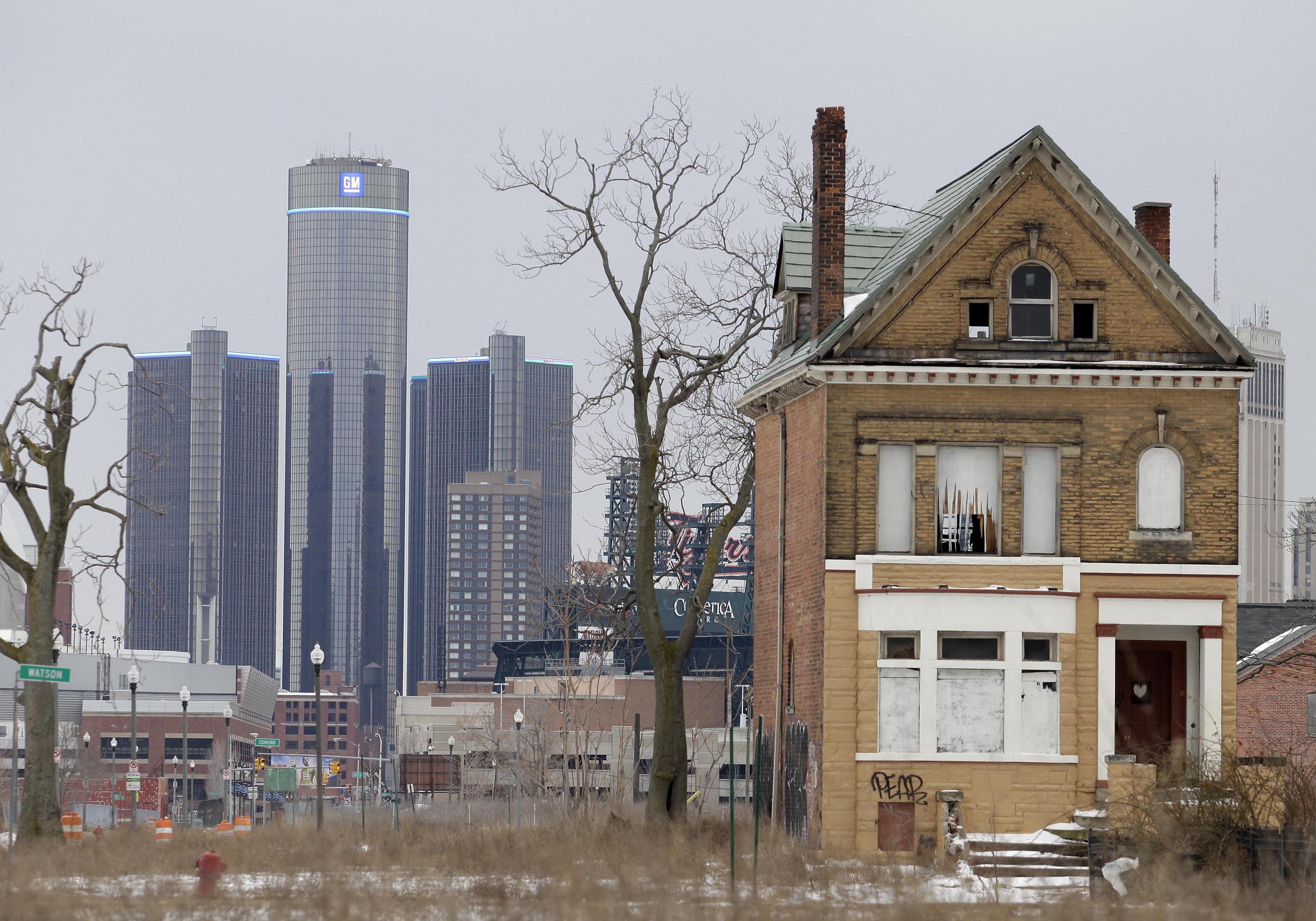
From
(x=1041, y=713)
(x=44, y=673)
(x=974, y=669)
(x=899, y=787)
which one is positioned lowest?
(x=899, y=787)

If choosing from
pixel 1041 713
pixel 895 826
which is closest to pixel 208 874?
pixel 895 826

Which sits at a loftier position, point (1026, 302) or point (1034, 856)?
point (1026, 302)

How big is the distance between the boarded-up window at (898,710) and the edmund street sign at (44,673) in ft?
48.7

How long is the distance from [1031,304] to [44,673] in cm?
1954

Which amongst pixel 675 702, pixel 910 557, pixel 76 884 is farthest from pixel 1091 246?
pixel 76 884

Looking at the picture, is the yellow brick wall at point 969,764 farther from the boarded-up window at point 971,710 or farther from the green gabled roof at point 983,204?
the green gabled roof at point 983,204

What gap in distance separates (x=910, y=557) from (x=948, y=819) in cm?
498

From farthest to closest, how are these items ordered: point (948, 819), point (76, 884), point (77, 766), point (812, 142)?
point (77, 766) < point (812, 142) < point (948, 819) < point (76, 884)

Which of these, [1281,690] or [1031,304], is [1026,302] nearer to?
[1031,304]

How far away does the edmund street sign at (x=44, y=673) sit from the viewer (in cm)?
2953

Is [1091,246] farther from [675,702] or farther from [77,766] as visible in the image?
[77,766]

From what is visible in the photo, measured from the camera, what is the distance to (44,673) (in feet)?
97.6

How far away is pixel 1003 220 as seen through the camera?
36.1m

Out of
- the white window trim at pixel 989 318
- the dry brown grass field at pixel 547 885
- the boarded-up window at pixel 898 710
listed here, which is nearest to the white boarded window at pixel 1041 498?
the white window trim at pixel 989 318
